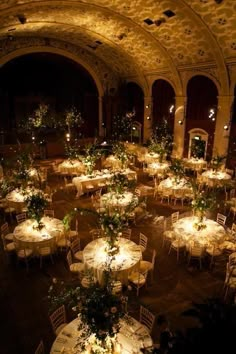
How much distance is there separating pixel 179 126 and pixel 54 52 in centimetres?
974

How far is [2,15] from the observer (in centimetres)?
1105

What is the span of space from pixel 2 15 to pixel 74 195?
7.78 metres

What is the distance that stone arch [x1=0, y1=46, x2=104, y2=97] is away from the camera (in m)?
18.1

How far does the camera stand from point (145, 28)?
13508 millimetres

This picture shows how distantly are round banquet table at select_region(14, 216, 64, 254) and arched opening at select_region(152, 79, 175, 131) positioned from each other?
12.1 m

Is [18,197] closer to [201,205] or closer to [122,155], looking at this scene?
[122,155]

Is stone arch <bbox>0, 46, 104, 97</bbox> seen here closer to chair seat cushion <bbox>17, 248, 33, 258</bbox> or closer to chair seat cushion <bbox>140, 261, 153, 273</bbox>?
chair seat cushion <bbox>17, 248, 33, 258</bbox>

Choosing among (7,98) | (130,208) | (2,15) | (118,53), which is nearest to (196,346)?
(130,208)

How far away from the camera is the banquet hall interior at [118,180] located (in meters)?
5.08

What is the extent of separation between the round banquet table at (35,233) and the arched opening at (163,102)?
39.7 ft

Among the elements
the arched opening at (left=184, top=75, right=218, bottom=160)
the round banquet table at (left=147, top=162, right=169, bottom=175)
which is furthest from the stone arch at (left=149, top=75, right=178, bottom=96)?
the round banquet table at (left=147, top=162, right=169, bottom=175)

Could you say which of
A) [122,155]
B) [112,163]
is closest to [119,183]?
[122,155]

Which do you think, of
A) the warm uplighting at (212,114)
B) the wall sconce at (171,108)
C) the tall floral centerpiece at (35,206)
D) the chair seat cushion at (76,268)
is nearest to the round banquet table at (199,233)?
the chair seat cushion at (76,268)

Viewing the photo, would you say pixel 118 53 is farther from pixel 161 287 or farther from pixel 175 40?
pixel 161 287
